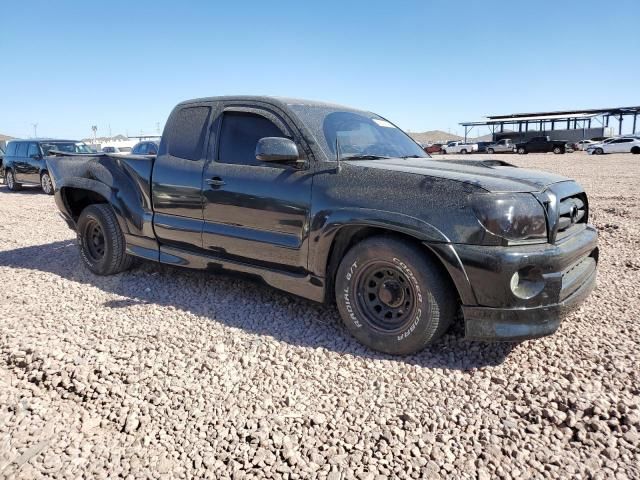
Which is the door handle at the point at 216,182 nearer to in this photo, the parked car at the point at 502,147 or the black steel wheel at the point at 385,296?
the black steel wheel at the point at 385,296

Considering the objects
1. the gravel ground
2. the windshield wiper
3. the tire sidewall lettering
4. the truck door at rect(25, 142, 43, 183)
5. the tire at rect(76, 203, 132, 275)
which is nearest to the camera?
the gravel ground

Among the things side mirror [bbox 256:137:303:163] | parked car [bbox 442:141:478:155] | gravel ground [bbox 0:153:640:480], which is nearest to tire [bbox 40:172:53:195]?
gravel ground [bbox 0:153:640:480]

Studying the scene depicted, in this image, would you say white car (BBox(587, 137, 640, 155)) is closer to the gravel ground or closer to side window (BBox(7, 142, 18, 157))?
the gravel ground

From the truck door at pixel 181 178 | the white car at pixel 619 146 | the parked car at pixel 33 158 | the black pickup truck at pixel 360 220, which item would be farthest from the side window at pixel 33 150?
the white car at pixel 619 146

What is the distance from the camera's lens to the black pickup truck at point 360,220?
9.15ft

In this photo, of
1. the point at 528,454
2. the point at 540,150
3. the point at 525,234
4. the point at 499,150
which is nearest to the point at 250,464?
the point at 528,454

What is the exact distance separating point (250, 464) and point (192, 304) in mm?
2202

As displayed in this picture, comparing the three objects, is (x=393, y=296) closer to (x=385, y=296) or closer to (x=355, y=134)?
(x=385, y=296)

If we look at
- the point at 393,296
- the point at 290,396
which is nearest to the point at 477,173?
the point at 393,296

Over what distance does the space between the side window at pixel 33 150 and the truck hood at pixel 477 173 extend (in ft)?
46.8

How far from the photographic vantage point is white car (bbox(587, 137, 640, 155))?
35281mm

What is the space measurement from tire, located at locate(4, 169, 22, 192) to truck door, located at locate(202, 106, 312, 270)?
14524 mm

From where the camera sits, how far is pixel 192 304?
13.6 ft

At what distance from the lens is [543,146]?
42.3 metres
